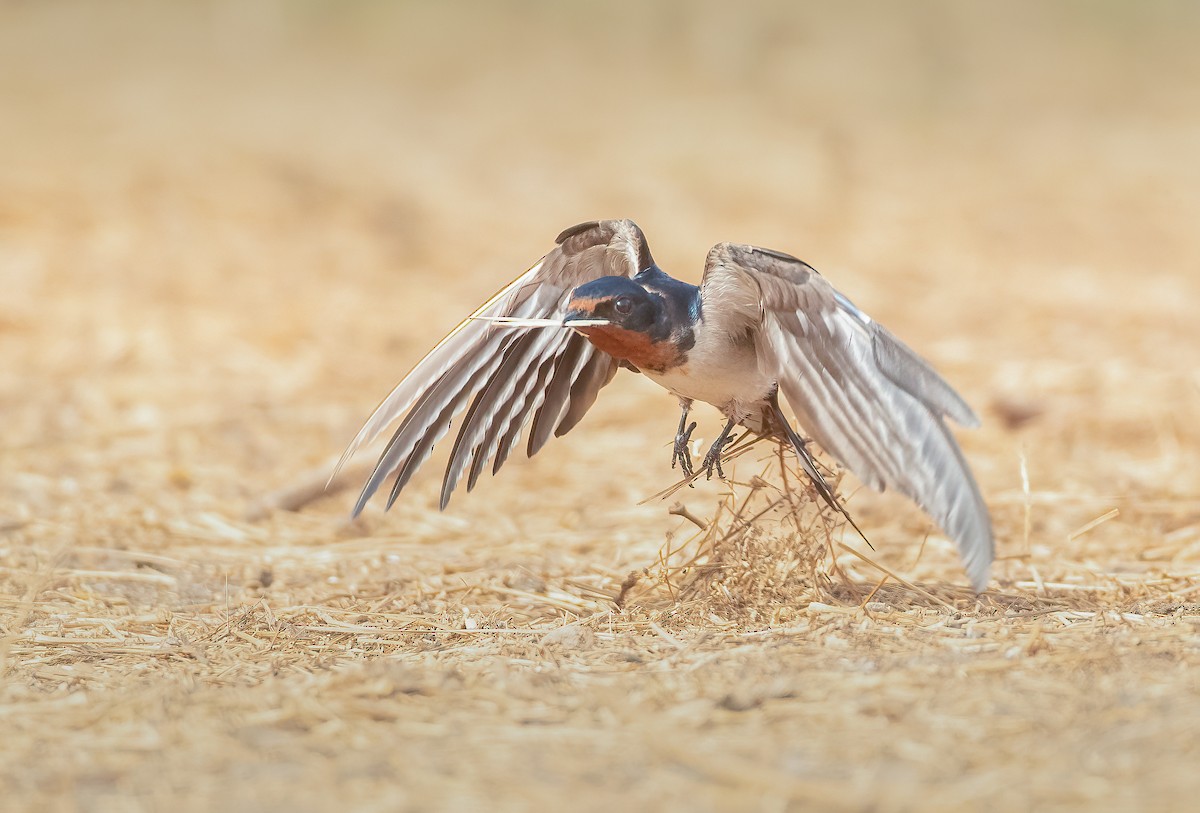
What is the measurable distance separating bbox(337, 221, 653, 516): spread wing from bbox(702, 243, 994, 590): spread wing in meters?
0.71

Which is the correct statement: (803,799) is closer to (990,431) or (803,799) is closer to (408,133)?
(990,431)

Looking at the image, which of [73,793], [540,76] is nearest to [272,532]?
[73,793]

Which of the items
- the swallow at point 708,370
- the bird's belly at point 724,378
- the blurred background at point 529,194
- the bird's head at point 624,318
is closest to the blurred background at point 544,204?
the blurred background at point 529,194

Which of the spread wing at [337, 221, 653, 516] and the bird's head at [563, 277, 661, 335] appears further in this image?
the spread wing at [337, 221, 653, 516]

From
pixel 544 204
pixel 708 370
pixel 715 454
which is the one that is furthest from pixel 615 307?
pixel 544 204

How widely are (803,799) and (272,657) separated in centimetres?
163

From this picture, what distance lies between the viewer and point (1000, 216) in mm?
12633

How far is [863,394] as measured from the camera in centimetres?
347

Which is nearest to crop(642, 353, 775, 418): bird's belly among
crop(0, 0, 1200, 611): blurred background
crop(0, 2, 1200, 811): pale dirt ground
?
crop(0, 2, 1200, 811): pale dirt ground

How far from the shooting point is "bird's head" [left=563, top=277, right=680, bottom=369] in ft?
12.3

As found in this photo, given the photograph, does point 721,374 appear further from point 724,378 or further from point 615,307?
point 615,307

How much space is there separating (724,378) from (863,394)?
21.2 inches

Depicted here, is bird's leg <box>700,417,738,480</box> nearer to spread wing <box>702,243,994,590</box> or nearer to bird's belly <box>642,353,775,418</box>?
bird's belly <box>642,353,775,418</box>

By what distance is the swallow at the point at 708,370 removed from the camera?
3.36 metres
